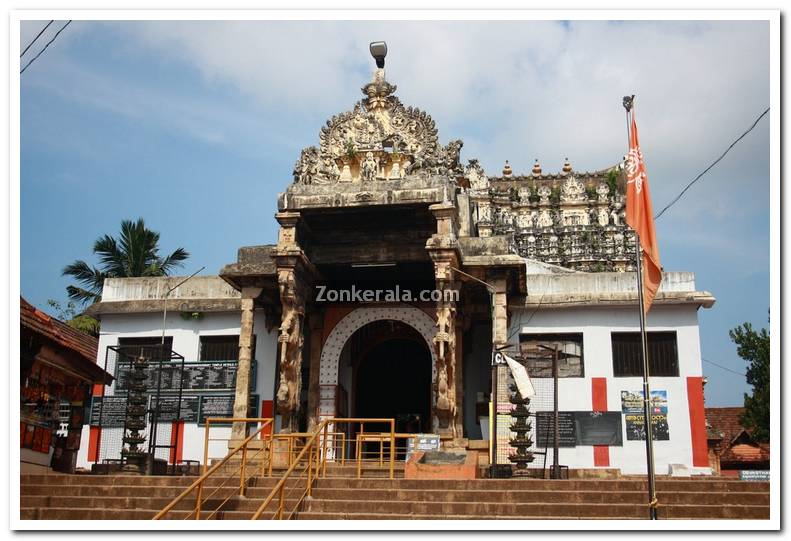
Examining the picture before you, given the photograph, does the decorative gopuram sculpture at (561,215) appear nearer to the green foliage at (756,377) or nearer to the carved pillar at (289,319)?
the green foliage at (756,377)

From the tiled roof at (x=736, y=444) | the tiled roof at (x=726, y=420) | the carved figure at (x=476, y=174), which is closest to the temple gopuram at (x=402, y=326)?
the tiled roof at (x=736, y=444)

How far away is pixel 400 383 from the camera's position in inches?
824

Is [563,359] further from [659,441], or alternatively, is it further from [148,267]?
[148,267]

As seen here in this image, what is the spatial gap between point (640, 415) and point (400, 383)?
5.96 meters

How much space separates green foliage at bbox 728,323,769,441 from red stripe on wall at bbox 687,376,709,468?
22.6 feet

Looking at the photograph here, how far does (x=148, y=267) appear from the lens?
3028 cm

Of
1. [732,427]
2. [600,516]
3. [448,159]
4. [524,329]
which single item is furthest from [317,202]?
[732,427]

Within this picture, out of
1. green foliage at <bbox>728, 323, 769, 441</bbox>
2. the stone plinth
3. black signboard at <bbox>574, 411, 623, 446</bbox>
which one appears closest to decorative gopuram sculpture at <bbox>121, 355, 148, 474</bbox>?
the stone plinth

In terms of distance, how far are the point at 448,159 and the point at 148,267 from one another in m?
16.3

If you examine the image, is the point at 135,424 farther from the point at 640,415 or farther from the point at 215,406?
the point at 640,415

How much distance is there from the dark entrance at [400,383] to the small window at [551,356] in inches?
111

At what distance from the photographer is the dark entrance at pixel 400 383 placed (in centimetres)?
2067

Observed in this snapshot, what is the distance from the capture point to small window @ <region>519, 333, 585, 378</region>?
1883 cm

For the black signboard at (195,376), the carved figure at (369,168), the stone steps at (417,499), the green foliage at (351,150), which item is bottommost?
the stone steps at (417,499)
